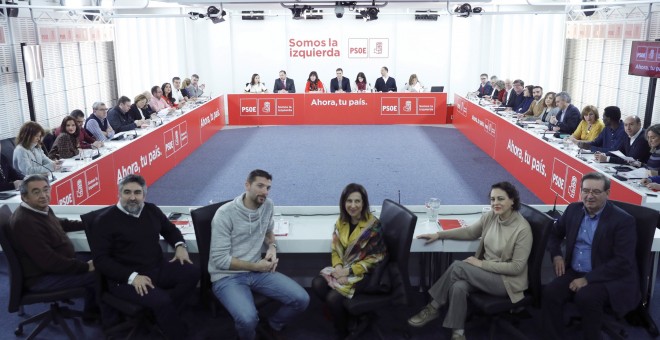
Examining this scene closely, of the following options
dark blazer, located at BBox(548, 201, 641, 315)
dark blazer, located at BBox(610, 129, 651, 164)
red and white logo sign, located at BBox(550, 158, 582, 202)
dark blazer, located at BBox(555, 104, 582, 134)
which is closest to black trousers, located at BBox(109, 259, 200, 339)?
dark blazer, located at BBox(548, 201, 641, 315)

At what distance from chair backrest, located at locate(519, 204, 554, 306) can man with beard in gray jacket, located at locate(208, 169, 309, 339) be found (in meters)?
1.45

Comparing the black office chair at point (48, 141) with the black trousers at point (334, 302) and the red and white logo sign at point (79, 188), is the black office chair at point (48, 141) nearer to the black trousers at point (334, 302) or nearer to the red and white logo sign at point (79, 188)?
the red and white logo sign at point (79, 188)

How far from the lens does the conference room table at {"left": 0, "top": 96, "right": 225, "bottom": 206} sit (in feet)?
19.4

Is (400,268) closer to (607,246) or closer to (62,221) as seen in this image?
(607,246)

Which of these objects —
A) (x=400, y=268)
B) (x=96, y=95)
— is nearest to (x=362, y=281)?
(x=400, y=268)

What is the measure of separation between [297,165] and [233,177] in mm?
1154

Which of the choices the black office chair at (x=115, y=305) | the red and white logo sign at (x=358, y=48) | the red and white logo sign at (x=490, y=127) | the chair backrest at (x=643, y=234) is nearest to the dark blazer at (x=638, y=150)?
the chair backrest at (x=643, y=234)

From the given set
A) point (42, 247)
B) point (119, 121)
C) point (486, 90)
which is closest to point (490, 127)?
Answer: point (486, 90)

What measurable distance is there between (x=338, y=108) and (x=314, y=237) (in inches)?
369

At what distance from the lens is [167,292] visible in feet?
12.3

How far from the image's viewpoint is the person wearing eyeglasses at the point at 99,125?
7.70 metres

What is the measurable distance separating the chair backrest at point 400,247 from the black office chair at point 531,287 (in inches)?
18.2

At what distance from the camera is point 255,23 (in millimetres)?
15562

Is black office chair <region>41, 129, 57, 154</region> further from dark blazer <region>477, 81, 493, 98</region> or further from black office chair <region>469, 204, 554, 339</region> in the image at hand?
dark blazer <region>477, 81, 493, 98</region>
